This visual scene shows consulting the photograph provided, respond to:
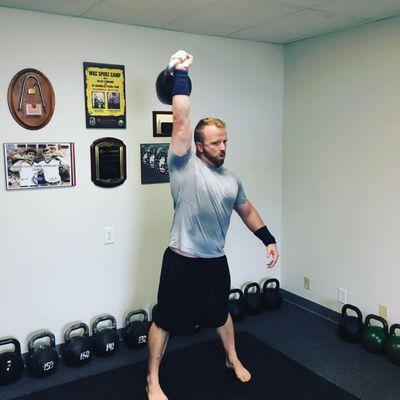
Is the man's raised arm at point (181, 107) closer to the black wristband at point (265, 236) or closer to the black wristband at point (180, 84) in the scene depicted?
the black wristband at point (180, 84)

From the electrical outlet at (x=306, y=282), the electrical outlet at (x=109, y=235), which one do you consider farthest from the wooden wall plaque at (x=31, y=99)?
the electrical outlet at (x=306, y=282)

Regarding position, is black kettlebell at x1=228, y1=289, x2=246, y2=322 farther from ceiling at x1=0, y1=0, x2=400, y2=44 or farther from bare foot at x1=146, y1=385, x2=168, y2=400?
ceiling at x1=0, y1=0, x2=400, y2=44

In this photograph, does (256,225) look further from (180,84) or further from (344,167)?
(344,167)

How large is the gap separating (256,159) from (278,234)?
26.8 inches

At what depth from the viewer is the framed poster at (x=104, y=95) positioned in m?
2.81

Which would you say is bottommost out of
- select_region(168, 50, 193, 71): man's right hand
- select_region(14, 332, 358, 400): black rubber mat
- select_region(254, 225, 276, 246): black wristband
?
select_region(14, 332, 358, 400): black rubber mat

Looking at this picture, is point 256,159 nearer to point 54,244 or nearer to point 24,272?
point 54,244

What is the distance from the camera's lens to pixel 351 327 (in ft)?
9.84

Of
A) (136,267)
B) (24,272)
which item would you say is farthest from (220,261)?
(24,272)

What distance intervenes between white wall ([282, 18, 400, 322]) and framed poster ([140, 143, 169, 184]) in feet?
3.65

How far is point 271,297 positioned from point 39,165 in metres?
2.00

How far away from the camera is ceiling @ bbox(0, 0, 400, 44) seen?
8.06 ft

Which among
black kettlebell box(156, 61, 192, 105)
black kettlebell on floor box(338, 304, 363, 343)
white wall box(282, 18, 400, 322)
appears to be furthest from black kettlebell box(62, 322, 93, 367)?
white wall box(282, 18, 400, 322)

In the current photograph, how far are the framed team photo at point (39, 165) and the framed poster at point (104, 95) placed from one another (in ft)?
0.82
